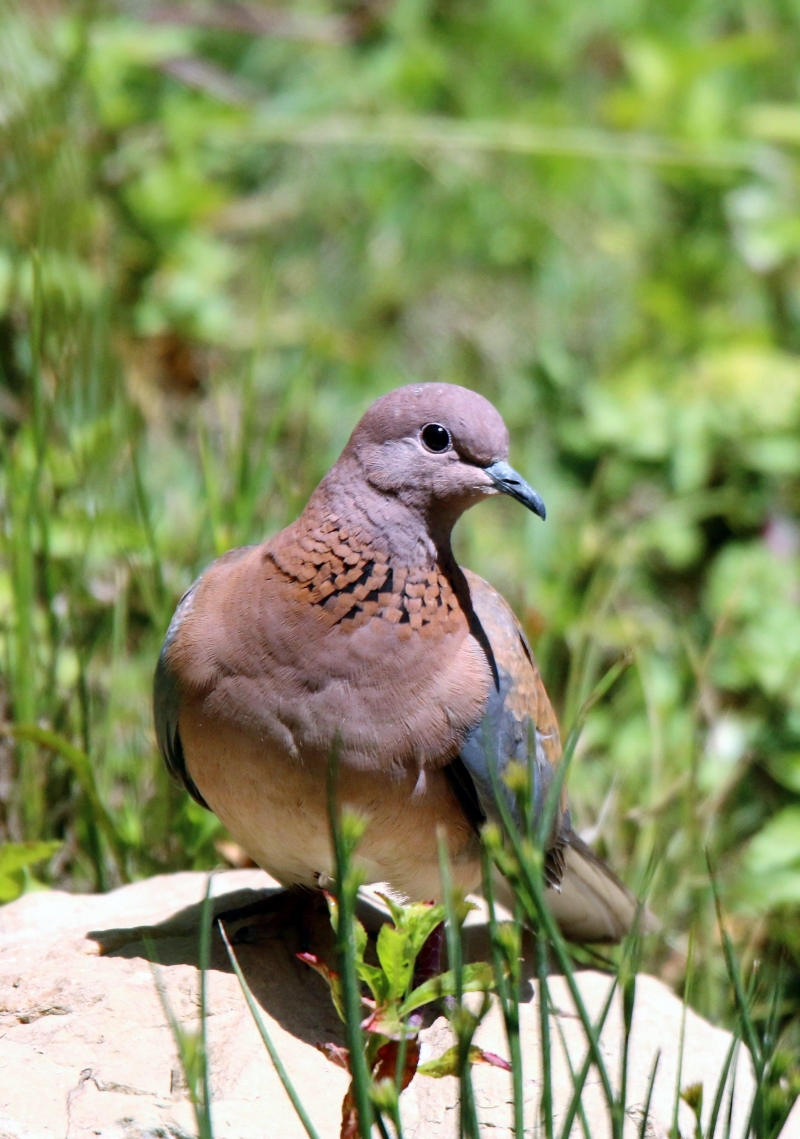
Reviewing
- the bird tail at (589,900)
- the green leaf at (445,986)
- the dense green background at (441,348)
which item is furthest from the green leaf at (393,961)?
the dense green background at (441,348)

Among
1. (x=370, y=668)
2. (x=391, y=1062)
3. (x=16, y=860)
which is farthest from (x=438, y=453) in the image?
(x=16, y=860)

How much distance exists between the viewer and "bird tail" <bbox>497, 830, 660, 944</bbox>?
9.92ft

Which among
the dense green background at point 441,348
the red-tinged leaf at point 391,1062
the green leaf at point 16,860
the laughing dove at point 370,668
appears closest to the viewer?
the red-tinged leaf at point 391,1062

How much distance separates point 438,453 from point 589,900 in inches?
46.3

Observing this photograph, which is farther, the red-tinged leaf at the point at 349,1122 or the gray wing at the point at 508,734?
the gray wing at the point at 508,734

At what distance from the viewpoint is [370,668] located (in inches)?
95.6

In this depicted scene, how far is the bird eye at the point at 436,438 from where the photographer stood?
8.43ft

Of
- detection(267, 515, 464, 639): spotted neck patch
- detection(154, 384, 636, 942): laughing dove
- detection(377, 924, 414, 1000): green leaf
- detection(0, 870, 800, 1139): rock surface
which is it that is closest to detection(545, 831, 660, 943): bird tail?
detection(0, 870, 800, 1139): rock surface

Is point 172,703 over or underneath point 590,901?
over

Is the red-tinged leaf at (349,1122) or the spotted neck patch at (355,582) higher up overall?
the spotted neck patch at (355,582)

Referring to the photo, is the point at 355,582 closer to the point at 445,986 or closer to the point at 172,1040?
the point at 445,986

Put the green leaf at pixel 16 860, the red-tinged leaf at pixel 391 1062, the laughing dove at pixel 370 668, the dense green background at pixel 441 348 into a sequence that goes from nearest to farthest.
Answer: the red-tinged leaf at pixel 391 1062, the laughing dove at pixel 370 668, the green leaf at pixel 16 860, the dense green background at pixel 441 348

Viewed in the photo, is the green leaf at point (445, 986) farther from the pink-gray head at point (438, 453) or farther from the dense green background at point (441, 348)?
the dense green background at point (441, 348)

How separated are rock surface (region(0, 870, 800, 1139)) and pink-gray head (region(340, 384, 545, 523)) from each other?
958mm
